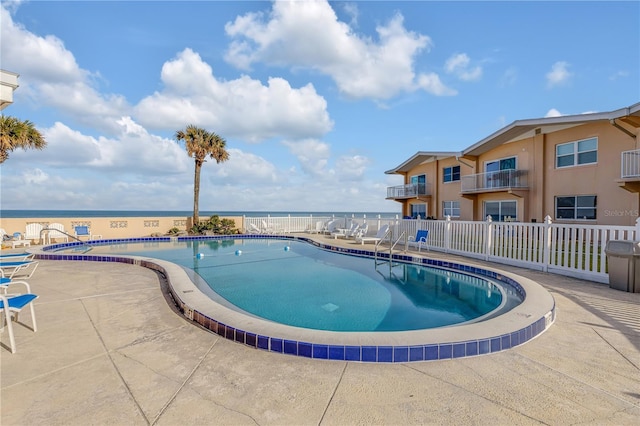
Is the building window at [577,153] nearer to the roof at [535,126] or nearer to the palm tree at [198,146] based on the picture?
the roof at [535,126]

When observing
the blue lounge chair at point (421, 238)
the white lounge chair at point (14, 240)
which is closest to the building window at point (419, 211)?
the blue lounge chair at point (421, 238)

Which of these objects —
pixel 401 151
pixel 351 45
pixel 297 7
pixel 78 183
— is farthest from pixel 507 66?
pixel 78 183

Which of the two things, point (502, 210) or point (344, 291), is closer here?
point (344, 291)

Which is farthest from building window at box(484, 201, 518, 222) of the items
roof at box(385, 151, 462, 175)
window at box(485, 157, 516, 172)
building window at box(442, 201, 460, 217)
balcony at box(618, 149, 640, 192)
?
balcony at box(618, 149, 640, 192)

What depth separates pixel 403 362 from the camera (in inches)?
114

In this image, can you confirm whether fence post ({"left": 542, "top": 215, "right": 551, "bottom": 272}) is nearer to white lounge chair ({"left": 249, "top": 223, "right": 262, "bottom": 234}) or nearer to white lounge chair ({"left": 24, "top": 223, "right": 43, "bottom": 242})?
white lounge chair ({"left": 249, "top": 223, "right": 262, "bottom": 234})

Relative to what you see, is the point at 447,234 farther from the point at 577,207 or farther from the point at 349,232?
the point at 577,207

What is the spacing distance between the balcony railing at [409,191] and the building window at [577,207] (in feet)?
30.1

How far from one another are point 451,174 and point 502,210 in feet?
15.4

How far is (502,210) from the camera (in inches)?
692

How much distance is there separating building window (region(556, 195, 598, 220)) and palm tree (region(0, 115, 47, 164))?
933 inches

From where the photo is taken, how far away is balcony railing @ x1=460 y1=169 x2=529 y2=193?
16.0 meters

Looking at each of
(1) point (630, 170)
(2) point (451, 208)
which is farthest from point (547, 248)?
(2) point (451, 208)

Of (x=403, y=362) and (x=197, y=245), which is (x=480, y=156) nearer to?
(x=197, y=245)
